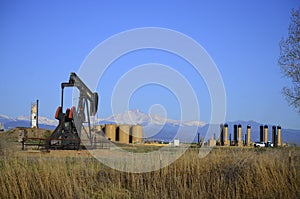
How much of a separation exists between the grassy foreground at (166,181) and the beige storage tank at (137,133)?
32404mm

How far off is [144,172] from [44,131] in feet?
117

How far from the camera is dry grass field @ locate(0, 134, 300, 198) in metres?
10.3

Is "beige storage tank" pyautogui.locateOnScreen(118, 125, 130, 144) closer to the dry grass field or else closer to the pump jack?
the pump jack

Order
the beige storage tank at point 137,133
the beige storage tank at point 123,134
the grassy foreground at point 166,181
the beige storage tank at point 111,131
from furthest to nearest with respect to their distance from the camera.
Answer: the beige storage tank at point 137,133 < the beige storage tank at point 123,134 < the beige storage tank at point 111,131 < the grassy foreground at point 166,181

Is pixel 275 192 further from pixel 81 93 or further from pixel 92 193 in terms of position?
pixel 81 93

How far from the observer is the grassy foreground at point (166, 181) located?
404 inches

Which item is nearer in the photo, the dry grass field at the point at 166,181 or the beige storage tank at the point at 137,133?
the dry grass field at the point at 166,181

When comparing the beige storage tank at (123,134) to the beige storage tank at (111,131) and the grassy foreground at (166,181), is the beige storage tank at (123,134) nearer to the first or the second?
the beige storage tank at (111,131)

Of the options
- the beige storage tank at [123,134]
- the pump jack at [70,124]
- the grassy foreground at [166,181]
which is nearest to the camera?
the grassy foreground at [166,181]

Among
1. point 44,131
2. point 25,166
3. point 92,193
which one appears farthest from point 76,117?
point 44,131

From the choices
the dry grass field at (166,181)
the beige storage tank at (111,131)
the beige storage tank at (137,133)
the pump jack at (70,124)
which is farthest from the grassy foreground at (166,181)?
the beige storage tank at (137,133)

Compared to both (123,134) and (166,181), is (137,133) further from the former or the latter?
(166,181)

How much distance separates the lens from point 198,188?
35.3 ft

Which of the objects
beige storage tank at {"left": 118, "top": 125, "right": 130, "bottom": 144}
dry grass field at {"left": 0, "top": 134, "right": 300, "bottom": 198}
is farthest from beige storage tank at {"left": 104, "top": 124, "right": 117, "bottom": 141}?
dry grass field at {"left": 0, "top": 134, "right": 300, "bottom": 198}
